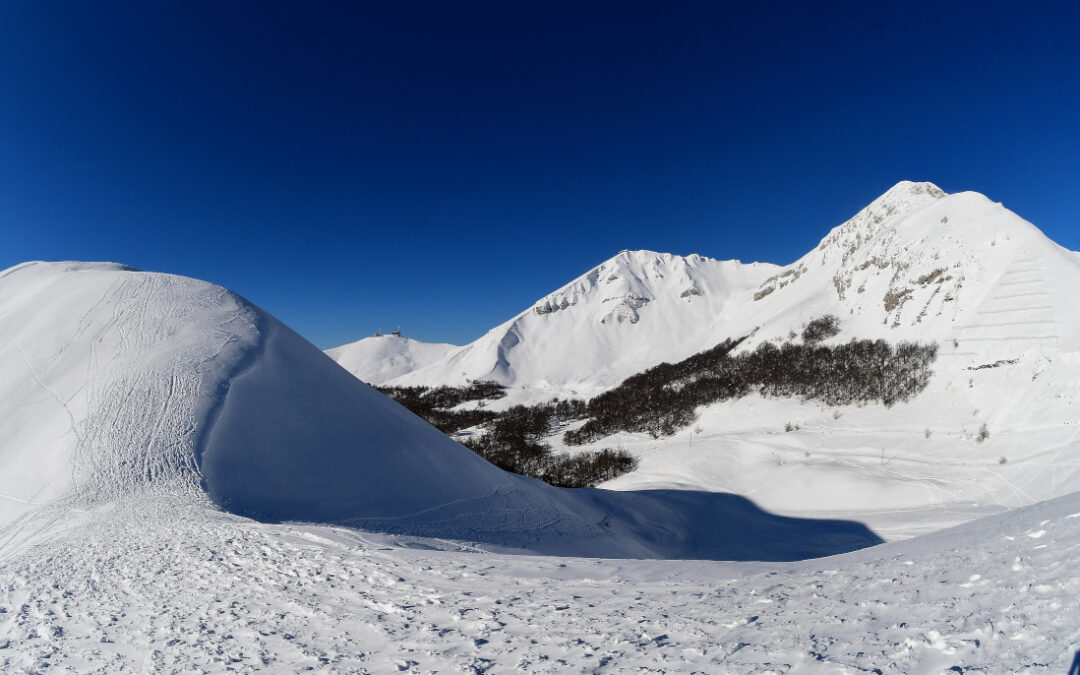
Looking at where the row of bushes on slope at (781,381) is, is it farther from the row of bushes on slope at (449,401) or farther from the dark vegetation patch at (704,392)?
the row of bushes on slope at (449,401)

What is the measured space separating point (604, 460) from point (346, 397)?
92.6ft

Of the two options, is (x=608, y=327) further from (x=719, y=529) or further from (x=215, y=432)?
(x=215, y=432)

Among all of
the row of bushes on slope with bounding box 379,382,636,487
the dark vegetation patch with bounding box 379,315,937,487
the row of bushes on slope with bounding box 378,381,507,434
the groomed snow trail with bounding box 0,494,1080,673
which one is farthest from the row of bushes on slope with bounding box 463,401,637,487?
the groomed snow trail with bounding box 0,494,1080,673

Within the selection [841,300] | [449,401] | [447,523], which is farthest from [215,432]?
[449,401]

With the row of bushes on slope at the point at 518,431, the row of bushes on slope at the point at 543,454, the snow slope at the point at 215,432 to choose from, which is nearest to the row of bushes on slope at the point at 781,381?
the row of bushes on slope at the point at 543,454

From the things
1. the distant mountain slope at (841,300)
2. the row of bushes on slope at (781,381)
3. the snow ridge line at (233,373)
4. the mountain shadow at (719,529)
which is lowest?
the mountain shadow at (719,529)

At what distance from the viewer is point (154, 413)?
33.3 feet

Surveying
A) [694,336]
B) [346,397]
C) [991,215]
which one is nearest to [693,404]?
[991,215]

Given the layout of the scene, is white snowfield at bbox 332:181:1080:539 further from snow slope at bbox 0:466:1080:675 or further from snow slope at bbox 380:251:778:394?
snow slope at bbox 380:251:778:394

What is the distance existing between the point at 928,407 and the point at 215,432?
1675 inches

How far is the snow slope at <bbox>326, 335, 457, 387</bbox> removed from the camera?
502ft

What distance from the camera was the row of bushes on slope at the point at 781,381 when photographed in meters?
37.1

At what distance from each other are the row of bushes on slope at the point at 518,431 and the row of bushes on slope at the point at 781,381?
7.46 metres

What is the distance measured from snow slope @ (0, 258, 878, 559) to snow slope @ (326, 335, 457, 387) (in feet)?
439
